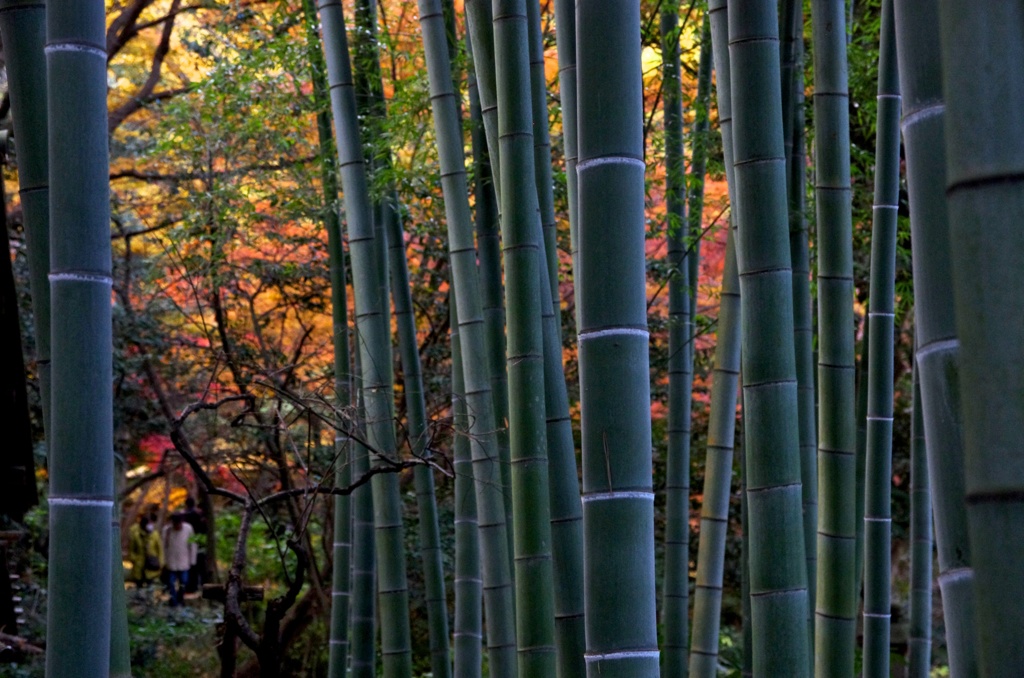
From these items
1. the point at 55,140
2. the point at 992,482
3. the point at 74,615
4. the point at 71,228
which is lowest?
the point at 74,615

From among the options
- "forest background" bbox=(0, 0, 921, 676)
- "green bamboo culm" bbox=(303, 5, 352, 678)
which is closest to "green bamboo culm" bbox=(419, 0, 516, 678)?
"green bamboo culm" bbox=(303, 5, 352, 678)

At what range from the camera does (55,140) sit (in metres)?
2.06

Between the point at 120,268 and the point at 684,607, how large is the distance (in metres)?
6.45

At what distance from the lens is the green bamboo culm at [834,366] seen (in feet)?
11.1

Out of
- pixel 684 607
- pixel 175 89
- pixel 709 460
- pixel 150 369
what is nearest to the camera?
pixel 709 460

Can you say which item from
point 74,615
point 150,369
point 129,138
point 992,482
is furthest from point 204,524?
point 992,482

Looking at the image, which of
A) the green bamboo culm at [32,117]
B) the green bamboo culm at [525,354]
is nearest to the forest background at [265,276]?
the green bamboo culm at [525,354]

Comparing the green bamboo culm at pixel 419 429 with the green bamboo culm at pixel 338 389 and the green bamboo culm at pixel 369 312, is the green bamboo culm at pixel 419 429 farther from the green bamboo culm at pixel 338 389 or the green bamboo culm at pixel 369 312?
the green bamboo culm at pixel 369 312

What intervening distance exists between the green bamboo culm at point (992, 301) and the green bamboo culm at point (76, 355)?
1.47 m

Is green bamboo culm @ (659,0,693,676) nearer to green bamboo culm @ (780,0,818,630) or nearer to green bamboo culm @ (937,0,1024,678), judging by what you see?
green bamboo culm @ (780,0,818,630)

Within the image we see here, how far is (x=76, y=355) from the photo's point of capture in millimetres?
2045

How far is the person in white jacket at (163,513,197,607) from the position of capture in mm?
10055

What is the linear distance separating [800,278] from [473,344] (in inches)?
52.3

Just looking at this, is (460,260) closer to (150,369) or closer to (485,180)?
(485,180)
